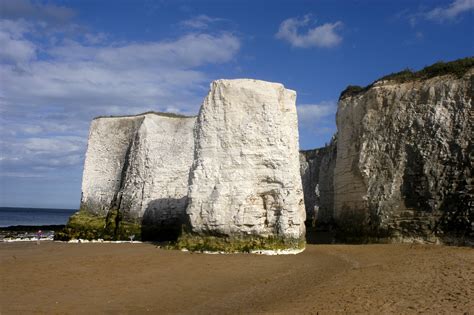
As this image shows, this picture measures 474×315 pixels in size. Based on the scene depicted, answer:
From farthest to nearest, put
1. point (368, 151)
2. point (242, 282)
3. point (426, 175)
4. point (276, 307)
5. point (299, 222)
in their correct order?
1. point (368, 151)
2. point (426, 175)
3. point (299, 222)
4. point (242, 282)
5. point (276, 307)

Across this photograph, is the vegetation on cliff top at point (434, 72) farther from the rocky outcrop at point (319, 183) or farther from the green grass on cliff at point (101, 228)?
the green grass on cliff at point (101, 228)

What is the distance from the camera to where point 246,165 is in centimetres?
1499

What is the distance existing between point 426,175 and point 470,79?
3.49 m

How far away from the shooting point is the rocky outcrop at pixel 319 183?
28938mm

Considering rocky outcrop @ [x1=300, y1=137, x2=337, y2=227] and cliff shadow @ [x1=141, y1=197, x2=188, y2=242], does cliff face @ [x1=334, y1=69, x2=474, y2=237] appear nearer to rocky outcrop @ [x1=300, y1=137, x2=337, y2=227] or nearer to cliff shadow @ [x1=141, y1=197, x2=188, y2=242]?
cliff shadow @ [x1=141, y1=197, x2=188, y2=242]

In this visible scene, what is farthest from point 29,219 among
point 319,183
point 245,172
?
point 245,172

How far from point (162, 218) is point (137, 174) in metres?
2.53

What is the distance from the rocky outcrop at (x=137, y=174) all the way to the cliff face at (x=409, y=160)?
7705 millimetres

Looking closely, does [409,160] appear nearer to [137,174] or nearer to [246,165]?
[246,165]

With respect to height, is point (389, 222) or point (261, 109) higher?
point (261, 109)

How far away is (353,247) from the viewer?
612 inches

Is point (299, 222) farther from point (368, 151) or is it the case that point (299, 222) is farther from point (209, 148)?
point (368, 151)

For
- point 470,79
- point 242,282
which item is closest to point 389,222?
point 470,79

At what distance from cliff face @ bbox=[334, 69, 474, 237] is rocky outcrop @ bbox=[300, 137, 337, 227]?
879 cm
